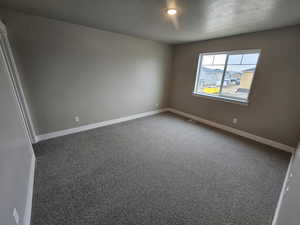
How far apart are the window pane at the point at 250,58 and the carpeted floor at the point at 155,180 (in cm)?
183

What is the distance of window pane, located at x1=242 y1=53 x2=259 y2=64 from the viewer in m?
2.95

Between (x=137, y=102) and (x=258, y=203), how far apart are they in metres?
3.44

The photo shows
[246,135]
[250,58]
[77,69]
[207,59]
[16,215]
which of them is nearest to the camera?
[16,215]

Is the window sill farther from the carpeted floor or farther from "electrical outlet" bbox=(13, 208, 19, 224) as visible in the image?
"electrical outlet" bbox=(13, 208, 19, 224)

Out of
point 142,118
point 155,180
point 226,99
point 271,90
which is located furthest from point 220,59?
point 155,180

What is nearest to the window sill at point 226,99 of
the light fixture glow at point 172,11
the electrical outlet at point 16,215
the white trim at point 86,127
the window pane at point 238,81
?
the window pane at point 238,81

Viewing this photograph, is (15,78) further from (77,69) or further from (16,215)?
(16,215)

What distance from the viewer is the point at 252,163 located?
231 cm

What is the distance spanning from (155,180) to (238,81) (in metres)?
3.13

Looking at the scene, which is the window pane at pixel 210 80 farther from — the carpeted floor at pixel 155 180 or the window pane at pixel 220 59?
the carpeted floor at pixel 155 180

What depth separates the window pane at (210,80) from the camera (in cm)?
373

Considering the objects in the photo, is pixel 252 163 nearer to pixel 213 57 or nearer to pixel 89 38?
pixel 213 57

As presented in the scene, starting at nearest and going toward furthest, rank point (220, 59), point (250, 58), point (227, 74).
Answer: point (250, 58) < point (227, 74) < point (220, 59)

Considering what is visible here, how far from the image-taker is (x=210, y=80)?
3988mm
